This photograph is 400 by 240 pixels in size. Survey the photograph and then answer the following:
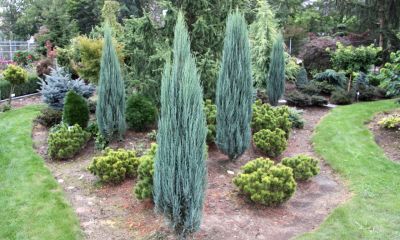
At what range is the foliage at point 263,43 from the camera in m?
13.3

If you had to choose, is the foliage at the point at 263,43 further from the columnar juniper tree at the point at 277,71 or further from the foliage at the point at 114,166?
the foliage at the point at 114,166

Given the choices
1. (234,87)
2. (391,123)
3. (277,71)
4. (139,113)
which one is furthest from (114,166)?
(277,71)

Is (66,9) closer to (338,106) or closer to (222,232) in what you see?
(338,106)

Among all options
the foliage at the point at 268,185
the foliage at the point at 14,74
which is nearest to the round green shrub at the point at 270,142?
the foliage at the point at 268,185

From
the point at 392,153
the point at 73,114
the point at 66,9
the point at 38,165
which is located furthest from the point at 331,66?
the point at 66,9

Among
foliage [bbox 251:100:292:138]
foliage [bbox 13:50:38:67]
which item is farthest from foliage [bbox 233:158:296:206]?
foliage [bbox 13:50:38:67]

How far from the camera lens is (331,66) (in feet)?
53.6

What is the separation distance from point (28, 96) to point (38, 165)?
7.91 m

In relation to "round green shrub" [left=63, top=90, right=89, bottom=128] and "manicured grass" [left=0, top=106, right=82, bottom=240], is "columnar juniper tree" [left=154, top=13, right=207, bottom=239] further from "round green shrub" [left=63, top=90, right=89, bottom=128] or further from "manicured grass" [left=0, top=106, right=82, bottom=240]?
"round green shrub" [left=63, top=90, right=89, bottom=128]

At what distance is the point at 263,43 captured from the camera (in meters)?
13.3

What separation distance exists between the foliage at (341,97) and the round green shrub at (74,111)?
8.32 metres

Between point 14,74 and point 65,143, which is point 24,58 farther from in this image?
point 65,143

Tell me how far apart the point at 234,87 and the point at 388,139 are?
14.6 feet

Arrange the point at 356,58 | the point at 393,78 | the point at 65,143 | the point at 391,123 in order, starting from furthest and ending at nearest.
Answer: the point at 356,58 < the point at 391,123 < the point at 393,78 < the point at 65,143
